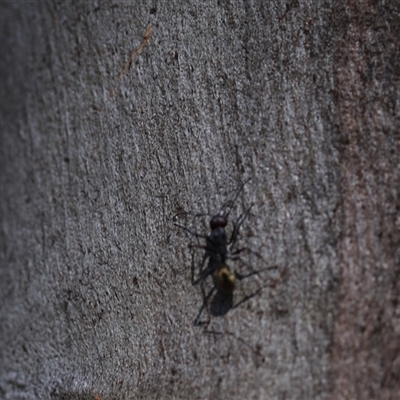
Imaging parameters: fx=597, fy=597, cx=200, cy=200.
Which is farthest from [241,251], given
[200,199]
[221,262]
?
[200,199]

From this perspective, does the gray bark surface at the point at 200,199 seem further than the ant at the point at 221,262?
No

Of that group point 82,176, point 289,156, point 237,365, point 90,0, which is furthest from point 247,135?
point 90,0

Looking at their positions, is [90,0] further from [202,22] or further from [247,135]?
[247,135]

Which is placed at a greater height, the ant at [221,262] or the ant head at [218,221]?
the ant head at [218,221]

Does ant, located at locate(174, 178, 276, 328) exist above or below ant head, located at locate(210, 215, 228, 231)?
below

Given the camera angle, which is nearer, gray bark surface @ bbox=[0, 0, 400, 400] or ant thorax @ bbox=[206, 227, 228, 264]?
gray bark surface @ bbox=[0, 0, 400, 400]

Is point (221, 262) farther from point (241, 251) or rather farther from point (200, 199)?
point (200, 199)
